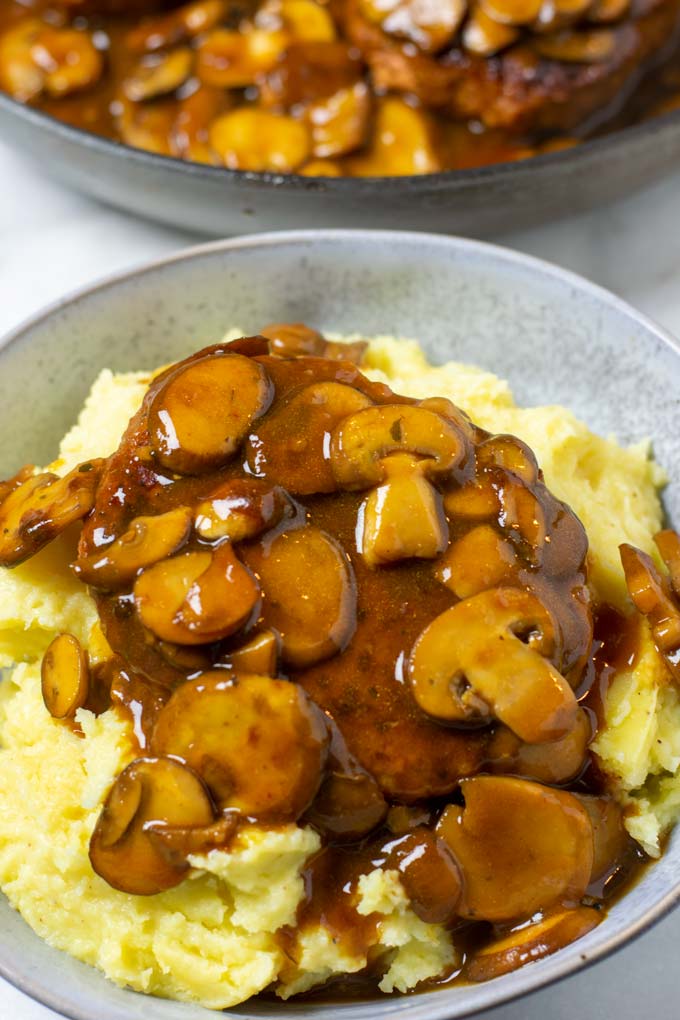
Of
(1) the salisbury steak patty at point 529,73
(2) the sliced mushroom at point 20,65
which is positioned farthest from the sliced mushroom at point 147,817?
(2) the sliced mushroom at point 20,65

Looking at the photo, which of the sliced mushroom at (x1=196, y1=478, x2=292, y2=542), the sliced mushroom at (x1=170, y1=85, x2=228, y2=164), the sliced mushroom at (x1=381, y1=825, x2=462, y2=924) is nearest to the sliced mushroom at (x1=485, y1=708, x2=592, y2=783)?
the sliced mushroom at (x1=381, y1=825, x2=462, y2=924)

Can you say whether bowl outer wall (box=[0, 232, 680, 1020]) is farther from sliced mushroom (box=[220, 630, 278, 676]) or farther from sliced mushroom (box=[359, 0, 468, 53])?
sliced mushroom (box=[359, 0, 468, 53])

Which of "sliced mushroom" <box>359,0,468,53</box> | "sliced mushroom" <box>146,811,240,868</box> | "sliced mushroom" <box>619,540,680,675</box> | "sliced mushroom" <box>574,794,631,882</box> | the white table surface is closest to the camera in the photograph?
"sliced mushroom" <box>146,811,240,868</box>

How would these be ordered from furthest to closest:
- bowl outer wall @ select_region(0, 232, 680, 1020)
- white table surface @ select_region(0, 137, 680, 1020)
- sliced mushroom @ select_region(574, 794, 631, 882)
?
white table surface @ select_region(0, 137, 680, 1020)
bowl outer wall @ select_region(0, 232, 680, 1020)
sliced mushroom @ select_region(574, 794, 631, 882)

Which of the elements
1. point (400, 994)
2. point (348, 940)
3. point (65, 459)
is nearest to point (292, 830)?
point (348, 940)

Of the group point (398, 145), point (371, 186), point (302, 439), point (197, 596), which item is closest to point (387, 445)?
point (302, 439)

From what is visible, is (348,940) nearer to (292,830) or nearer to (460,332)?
(292,830)
